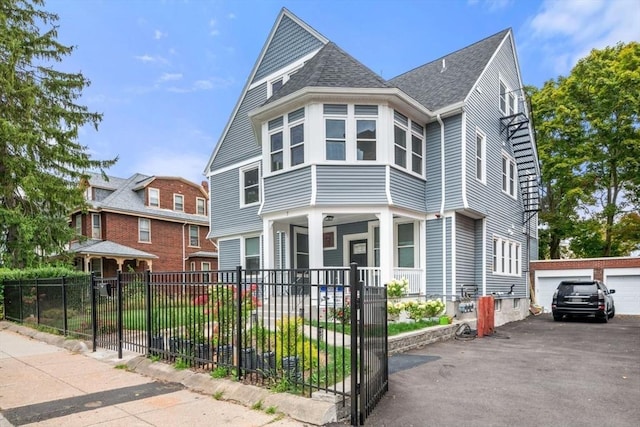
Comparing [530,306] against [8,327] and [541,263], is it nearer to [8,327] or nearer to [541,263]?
[541,263]

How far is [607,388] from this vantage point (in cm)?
602

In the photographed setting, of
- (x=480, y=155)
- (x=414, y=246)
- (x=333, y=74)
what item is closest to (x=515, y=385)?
(x=414, y=246)

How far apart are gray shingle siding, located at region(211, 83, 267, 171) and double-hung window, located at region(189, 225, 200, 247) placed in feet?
41.7

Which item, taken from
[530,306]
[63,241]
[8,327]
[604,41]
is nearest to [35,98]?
[63,241]

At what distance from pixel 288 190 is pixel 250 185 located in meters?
4.39

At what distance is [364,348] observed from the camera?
14.6 ft

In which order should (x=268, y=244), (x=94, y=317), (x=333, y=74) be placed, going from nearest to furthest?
(x=94, y=317) → (x=333, y=74) → (x=268, y=244)

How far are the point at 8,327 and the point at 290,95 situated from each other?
35.1 ft

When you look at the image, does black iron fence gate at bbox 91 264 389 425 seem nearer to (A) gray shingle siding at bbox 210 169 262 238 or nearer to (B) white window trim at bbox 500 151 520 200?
(A) gray shingle siding at bbox 210 169 262 238

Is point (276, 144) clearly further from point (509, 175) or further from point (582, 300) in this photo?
point (582, 300)

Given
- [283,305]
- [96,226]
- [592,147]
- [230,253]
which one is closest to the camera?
[283,305]

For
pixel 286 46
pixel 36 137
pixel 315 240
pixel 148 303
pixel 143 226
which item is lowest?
pixel 148 303

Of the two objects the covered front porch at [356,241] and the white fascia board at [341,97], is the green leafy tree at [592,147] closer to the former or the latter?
the covered front porch at [356,241]

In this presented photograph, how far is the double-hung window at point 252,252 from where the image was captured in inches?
640
